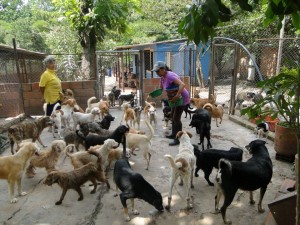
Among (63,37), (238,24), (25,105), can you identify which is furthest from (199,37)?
(63,37)

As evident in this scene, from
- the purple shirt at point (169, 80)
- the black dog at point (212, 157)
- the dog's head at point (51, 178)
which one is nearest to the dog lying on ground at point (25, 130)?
the dog's head at point (51, 178)

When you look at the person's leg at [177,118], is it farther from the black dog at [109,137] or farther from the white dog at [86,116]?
the white dog at [86,116]

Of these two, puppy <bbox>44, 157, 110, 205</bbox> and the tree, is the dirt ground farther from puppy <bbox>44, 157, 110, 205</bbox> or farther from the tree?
the tree

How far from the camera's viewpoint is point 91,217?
3.72 metres

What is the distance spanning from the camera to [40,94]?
948cm

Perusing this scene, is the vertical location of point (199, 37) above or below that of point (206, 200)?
above

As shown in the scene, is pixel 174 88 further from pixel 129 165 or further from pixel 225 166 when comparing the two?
pixel 225 166

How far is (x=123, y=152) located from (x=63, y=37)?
631 inches

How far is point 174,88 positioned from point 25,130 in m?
3.45

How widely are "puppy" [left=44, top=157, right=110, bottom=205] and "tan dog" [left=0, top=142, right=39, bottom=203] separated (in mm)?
553

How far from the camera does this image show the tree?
31.0 ft

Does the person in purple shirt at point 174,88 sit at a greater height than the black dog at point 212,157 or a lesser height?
greater

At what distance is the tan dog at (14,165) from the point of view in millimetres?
4039

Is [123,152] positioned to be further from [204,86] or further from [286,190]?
[204,86]
